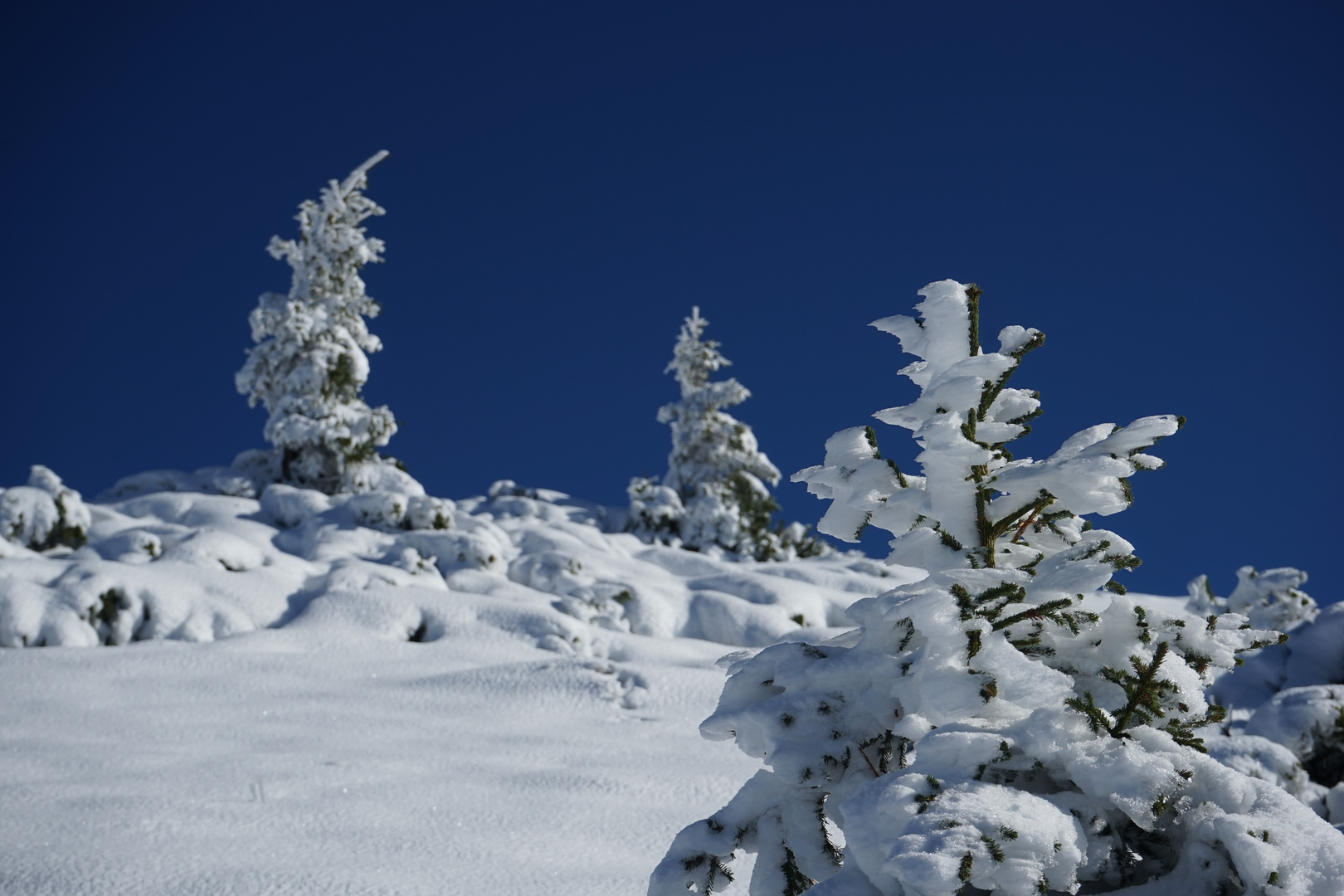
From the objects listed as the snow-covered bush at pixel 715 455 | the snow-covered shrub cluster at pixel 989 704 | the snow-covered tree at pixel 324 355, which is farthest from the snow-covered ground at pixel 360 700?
the snow-covered bush at pixel 715 455

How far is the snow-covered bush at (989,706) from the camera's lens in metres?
1.67

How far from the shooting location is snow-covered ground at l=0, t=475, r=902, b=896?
394 cm

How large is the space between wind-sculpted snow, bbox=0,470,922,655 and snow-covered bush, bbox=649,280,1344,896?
766cm

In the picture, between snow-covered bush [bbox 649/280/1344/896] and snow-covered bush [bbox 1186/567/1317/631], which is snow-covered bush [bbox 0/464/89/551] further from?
snow-covered bush [bbox 1186/567/1317/631]

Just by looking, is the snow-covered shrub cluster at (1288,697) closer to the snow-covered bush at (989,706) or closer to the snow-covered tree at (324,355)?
the snow-covered bush at (989,706)

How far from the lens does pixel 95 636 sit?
8.37 metres

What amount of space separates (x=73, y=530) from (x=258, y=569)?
3.55 m

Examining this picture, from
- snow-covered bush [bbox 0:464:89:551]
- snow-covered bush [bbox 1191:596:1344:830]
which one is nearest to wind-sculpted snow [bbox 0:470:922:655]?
snow-covered bush [bbox 0:464:89:551]

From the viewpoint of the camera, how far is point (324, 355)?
747 inches

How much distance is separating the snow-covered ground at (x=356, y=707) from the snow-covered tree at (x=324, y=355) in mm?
4697

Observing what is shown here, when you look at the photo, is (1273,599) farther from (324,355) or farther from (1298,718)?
(324,355)

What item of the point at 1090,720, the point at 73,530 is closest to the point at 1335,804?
the point at 1090,720

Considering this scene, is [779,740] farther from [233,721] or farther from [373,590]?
[373,590]

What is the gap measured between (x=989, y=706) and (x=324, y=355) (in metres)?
19.5
